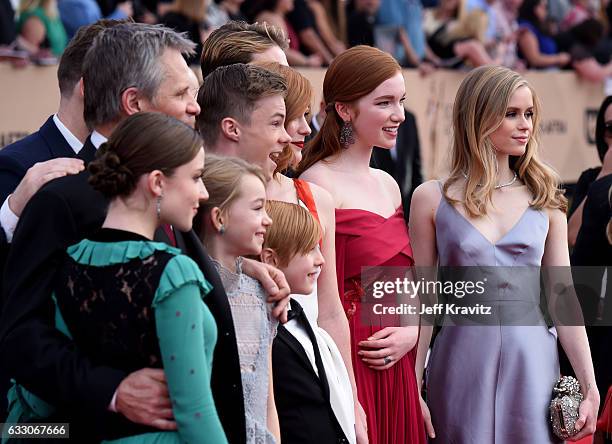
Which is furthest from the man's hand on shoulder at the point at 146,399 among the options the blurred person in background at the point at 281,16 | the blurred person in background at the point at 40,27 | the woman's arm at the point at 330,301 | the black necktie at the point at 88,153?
the blurred person in background at the point at 281,16

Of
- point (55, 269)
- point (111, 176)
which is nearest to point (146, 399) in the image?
point (55, 269)

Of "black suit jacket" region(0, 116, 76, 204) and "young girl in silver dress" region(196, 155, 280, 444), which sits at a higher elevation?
"black suit jacket" region(0, 116, 76, 204)

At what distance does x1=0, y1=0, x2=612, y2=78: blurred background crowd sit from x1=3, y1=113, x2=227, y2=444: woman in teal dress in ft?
18.6

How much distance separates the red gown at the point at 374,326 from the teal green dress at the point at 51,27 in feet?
17.4

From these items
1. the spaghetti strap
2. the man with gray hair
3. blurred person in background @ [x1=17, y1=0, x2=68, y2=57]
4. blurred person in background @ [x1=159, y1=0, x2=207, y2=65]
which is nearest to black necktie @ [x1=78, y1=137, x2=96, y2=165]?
the man with gray hair

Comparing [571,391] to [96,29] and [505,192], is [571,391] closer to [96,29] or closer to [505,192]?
[505,192]

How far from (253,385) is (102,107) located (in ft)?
3.11

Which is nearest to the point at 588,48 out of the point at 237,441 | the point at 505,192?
the point at 505,192

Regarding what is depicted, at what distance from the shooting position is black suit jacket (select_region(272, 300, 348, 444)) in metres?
3.67

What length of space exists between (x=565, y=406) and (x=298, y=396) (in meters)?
1.26

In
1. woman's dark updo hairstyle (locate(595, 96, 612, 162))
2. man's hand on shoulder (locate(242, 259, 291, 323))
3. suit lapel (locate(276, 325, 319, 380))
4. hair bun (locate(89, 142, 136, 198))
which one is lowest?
suit lapel (locate(276, 325, 319, 380))

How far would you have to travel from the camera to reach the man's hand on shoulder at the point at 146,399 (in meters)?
2.83

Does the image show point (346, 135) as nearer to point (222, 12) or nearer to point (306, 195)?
point (306, 195)

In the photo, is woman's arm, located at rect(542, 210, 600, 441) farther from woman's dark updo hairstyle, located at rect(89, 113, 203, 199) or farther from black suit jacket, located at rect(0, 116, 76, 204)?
woman's dark updo hairstyle, located at rect(89, 113, 203, 199)
